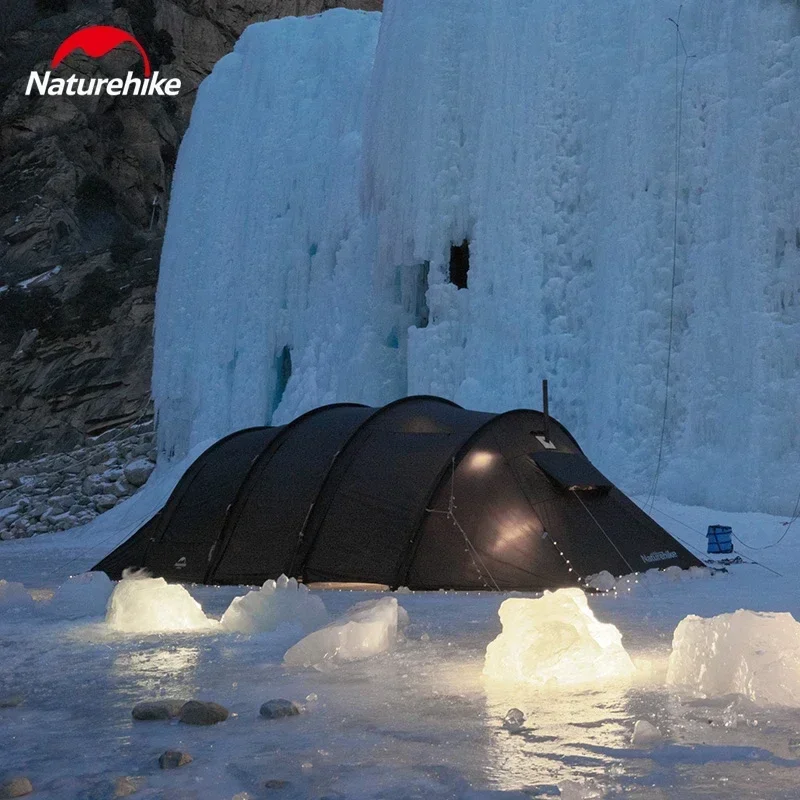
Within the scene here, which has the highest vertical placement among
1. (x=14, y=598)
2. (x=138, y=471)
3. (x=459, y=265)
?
(x=459, y=265)

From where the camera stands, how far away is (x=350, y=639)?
192 inches

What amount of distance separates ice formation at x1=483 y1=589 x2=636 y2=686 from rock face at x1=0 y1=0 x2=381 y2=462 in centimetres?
2576

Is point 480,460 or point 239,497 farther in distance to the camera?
point 239,497

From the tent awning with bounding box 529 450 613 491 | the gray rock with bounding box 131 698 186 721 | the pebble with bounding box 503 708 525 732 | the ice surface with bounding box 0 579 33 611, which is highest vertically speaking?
the tent awning with bounding box 529 450 613 491

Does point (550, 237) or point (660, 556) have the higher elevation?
point (550, 237)

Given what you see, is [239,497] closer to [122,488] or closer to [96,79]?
[122,488]

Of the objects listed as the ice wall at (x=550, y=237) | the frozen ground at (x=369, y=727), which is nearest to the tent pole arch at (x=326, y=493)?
the frozen ground at (x=369, y=727)

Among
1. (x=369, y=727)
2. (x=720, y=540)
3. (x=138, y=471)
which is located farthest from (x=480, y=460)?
(x=138, y=471)

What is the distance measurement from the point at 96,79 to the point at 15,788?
3619 centimetres

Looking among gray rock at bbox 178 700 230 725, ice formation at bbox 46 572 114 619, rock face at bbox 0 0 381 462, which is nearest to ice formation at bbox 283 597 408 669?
gray rock at bbox 178 700 230 725

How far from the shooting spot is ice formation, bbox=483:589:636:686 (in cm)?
430

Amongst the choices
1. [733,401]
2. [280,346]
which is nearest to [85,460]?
[280,346]

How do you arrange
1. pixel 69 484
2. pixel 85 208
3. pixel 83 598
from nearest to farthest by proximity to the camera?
pixel 83 598 < pixel 69 484 < pixel 85 208

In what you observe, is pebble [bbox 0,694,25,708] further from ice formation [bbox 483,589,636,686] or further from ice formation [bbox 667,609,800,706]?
ice formation [bbox 667,609,800,706]
